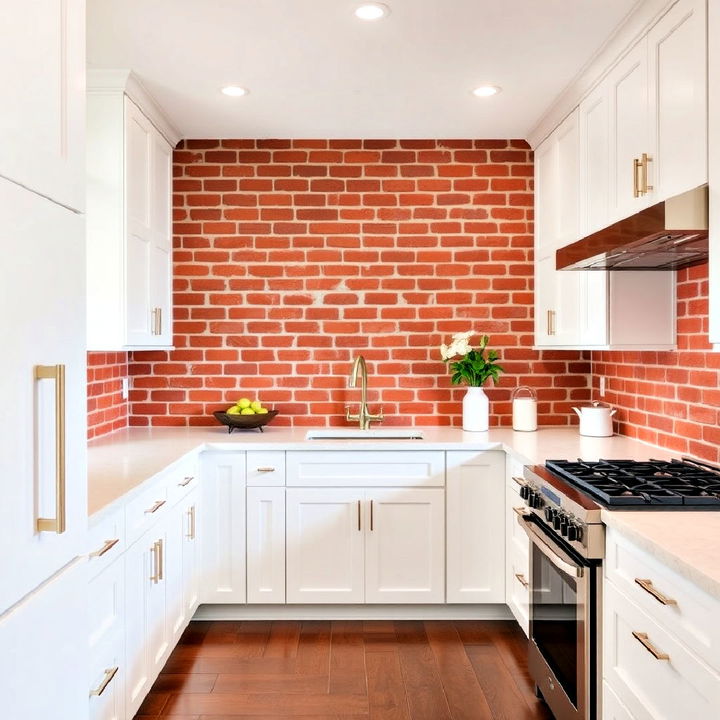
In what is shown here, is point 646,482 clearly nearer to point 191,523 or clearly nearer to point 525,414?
point 525,414

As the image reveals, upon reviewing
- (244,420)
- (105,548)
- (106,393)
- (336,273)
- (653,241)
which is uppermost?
(336,273)

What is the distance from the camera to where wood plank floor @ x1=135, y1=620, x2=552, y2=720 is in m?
2.49

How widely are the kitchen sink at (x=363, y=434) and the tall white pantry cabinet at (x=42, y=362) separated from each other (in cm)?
222

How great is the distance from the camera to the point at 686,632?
1.46 metres

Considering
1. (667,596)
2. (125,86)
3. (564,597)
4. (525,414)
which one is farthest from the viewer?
(525,414)

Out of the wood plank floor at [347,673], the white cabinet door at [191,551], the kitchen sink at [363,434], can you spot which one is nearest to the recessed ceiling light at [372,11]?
the kitchen sink at [363,434]

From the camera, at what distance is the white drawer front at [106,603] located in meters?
1.87

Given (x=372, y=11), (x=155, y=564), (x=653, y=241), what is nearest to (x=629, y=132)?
(x=653, y=241)

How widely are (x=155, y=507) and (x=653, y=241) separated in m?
1.86

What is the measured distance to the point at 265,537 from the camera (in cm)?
323

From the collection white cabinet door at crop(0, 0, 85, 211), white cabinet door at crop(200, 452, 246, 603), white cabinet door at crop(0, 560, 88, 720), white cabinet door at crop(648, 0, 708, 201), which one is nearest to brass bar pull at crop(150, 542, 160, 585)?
white cabinet door at crop(200, 452, 246, 603)

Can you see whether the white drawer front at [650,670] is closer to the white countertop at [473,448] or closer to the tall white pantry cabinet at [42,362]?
the white countertop at [473,448]

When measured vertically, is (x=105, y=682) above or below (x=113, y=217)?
below

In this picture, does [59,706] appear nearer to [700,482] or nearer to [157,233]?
[700,482]
